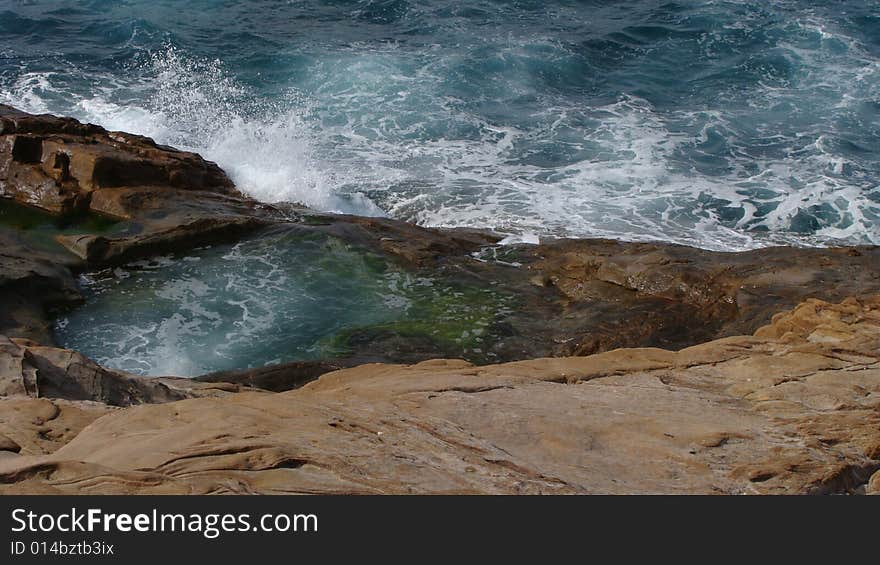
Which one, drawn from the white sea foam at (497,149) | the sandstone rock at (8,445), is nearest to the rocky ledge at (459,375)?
the sandstone rock at (8,445)

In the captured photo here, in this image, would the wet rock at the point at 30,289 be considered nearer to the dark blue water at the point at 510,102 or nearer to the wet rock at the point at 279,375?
the wet rock at the point at 279,375

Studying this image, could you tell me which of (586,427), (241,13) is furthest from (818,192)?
(241,13)

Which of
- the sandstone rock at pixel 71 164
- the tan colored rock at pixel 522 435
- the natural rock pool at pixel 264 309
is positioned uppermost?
the tan colored rock at pixel 522 435

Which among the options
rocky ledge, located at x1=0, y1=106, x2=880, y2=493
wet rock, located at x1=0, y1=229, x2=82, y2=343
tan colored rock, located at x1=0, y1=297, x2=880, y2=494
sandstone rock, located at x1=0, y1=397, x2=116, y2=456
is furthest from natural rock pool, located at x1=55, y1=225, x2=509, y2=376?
sandstone rock, located at x1=0, y1=397, x2=116, y2=456

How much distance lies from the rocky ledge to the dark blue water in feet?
8.28

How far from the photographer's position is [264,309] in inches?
437

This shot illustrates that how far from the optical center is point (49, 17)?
2411 cm

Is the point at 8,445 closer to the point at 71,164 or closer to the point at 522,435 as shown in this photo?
the point at 522,435

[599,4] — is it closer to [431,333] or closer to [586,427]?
[431,333]

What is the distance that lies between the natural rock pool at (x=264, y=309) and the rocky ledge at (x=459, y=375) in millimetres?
137

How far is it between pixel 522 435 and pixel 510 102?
14.7m

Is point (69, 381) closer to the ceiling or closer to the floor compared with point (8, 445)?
closer to the floor

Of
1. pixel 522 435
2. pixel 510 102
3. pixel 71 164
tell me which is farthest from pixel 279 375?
pixel 510 102

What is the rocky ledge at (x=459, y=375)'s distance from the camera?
5.46m
